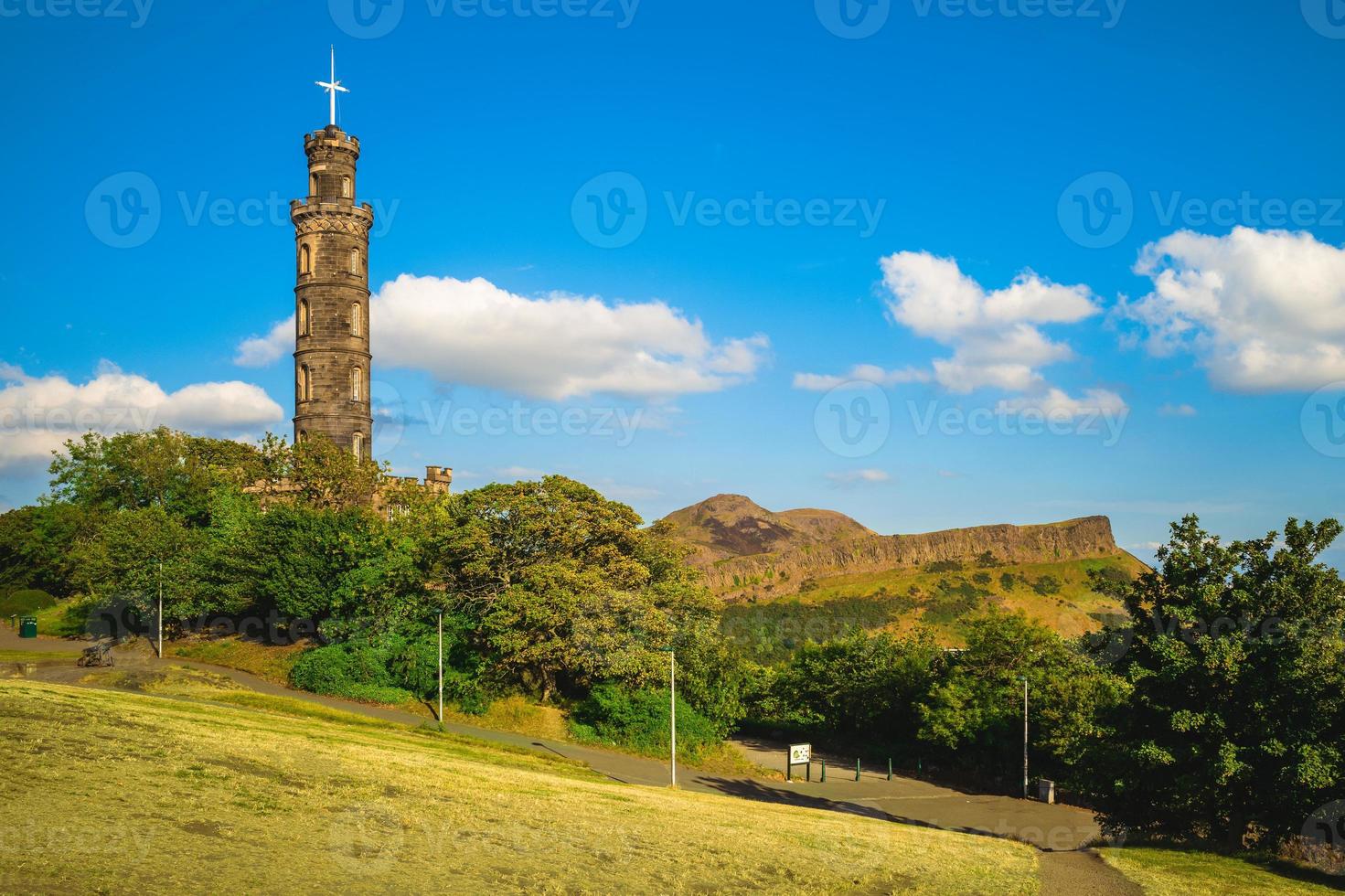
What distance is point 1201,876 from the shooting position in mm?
22297

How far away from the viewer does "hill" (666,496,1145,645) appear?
11712 cm

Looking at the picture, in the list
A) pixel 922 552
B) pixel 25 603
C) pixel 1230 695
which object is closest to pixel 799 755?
pixel 1230 695

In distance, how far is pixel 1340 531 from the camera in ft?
86.8

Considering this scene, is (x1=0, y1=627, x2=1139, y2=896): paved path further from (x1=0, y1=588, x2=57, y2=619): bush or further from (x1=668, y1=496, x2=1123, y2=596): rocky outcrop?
(x1=668, y1=496, x2=1123, y2=596): rocky outcrop

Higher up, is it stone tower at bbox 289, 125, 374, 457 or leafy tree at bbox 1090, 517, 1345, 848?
stone tower at bbox 289, 125, 374, 457

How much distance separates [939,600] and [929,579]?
24.6ft

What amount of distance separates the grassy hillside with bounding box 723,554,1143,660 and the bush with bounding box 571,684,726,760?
183 feet

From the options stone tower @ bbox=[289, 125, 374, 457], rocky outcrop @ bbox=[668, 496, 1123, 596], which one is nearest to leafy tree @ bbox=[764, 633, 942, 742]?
stone tower @ bbox=[289, 125, 374, 457]

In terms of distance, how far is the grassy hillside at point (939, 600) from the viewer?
113 meters

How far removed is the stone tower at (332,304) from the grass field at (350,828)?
40.4 metres

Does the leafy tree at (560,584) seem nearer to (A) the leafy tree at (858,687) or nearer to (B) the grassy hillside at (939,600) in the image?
(A) the leafy tree at (858,687)

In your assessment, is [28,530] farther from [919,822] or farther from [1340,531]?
[1340,531]

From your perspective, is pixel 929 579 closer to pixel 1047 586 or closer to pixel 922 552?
pixel 922 552

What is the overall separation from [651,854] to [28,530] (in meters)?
76.1
